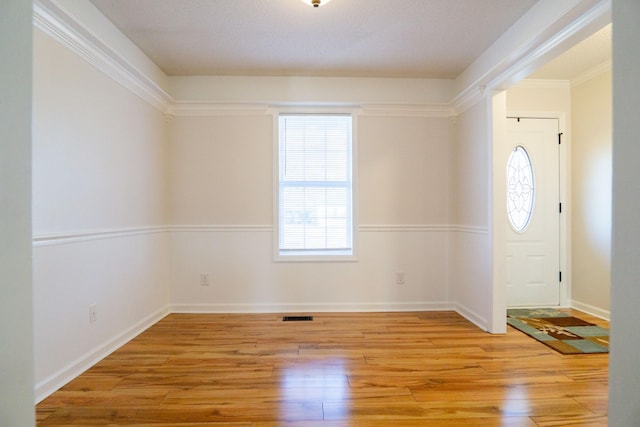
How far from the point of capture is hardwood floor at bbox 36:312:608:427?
186 cm

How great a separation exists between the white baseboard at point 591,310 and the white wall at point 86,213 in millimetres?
4719

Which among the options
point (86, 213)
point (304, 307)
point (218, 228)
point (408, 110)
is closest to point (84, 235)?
point (86, 213)

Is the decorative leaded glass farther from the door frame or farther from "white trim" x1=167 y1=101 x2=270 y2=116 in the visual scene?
"white trim" x1=167 y1=101 x2=270 y2=116

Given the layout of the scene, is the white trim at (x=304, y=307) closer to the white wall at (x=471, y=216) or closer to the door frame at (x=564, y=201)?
the white wall at (x=471, y=216)

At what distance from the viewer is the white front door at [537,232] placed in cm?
403

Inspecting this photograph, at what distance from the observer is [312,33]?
9.52ft

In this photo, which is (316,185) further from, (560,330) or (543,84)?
(543,84)

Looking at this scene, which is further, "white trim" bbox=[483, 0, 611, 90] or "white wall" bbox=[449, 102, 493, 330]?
"white wall" bbox=[449, 102, 493, 330]

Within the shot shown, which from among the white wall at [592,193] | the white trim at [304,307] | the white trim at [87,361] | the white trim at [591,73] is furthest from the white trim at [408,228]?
the white trim at [87,361]

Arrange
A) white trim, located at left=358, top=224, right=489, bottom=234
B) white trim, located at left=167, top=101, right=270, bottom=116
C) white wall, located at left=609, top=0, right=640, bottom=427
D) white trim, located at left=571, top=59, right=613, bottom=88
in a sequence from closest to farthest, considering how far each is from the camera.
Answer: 1. white wall, located at left=609, top=0, right=640, bottom=427
2. white trim, located at left=571, top=59, right=613, bottom=88
3. white trim, located at left=167, top=101, right=270, bottom=116
4. white trim, located at left=358, top=224, right=489, bottom=234

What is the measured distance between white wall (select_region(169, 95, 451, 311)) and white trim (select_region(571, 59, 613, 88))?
1.82m

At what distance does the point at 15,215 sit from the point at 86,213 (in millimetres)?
1793

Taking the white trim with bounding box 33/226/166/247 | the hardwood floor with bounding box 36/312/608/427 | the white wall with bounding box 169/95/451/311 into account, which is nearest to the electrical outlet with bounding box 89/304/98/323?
the hardwood floor with bounding box 36/312/608/427

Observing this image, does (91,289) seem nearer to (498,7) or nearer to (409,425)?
(409,425)
